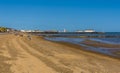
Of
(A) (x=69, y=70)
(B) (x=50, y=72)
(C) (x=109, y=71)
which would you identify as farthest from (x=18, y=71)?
(C) (x=109, y=71)

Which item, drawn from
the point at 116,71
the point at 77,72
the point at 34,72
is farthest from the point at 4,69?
the point at 116,71

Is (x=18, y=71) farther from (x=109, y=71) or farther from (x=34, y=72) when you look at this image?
(x=109, y=71)

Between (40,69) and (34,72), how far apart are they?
101 centimetres

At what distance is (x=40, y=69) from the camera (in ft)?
46.4

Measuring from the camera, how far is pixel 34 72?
1315 centimetres

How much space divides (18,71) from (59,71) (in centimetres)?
196

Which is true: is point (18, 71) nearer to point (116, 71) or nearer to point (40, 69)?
point (40, 69)

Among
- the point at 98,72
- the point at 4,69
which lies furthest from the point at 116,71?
the point at 4,69

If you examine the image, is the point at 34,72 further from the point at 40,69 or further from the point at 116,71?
the point at 116,71

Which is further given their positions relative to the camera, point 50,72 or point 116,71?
point 116,71

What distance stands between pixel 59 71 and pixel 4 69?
108 inches

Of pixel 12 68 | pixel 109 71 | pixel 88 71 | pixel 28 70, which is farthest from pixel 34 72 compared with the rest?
pixel 109 71

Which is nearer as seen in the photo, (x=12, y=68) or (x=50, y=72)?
(x=50, y=72)

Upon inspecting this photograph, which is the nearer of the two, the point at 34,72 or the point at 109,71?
the point at 34,72
